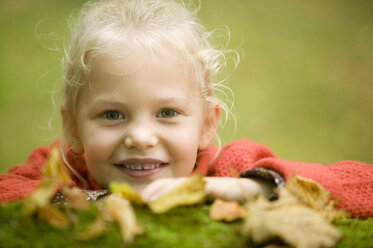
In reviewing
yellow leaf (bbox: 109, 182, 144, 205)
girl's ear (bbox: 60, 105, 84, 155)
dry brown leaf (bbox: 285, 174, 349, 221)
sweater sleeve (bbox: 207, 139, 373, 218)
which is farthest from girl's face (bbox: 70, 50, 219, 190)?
dry brown leaf (bbox: 285, 174, 349, 221)

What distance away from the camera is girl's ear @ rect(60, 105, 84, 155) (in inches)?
67.6

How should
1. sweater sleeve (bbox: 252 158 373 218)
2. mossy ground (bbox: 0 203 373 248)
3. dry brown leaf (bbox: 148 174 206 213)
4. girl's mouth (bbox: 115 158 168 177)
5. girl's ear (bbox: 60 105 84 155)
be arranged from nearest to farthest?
1. mossy ground (bbox: 0 203 373 248)
2. dry brown leaf (bbox: 148 174 206 213)
3. sweater sleeve (bbox: 252 158 373 218)
4. girl's mouth (bbox: 115 158 168 177)
5. girl's ear (bbox: 60 105 84 155)

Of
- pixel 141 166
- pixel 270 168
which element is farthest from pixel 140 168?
pixel 270 168

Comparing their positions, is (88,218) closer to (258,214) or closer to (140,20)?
(258,214)

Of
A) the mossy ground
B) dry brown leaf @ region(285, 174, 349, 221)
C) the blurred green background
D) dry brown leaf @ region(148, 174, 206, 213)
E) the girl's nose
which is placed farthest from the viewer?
the blurred green background

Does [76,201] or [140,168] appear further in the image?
[140,168]

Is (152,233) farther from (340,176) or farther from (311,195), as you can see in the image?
(340,176)

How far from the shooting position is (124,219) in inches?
31.1

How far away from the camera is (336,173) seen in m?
1.37

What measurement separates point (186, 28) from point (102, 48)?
38 cm

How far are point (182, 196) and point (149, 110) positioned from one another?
543 mm

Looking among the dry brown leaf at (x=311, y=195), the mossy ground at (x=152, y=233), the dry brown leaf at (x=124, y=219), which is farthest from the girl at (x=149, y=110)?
the dry brown leaf at (x=124, y=219)

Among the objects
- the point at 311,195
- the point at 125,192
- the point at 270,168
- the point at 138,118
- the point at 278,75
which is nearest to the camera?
the point at 125,192

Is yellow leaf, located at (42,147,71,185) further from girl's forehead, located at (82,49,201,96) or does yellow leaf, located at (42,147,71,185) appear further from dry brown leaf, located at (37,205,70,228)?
girl's forehead, located at (82,49,201,96)
